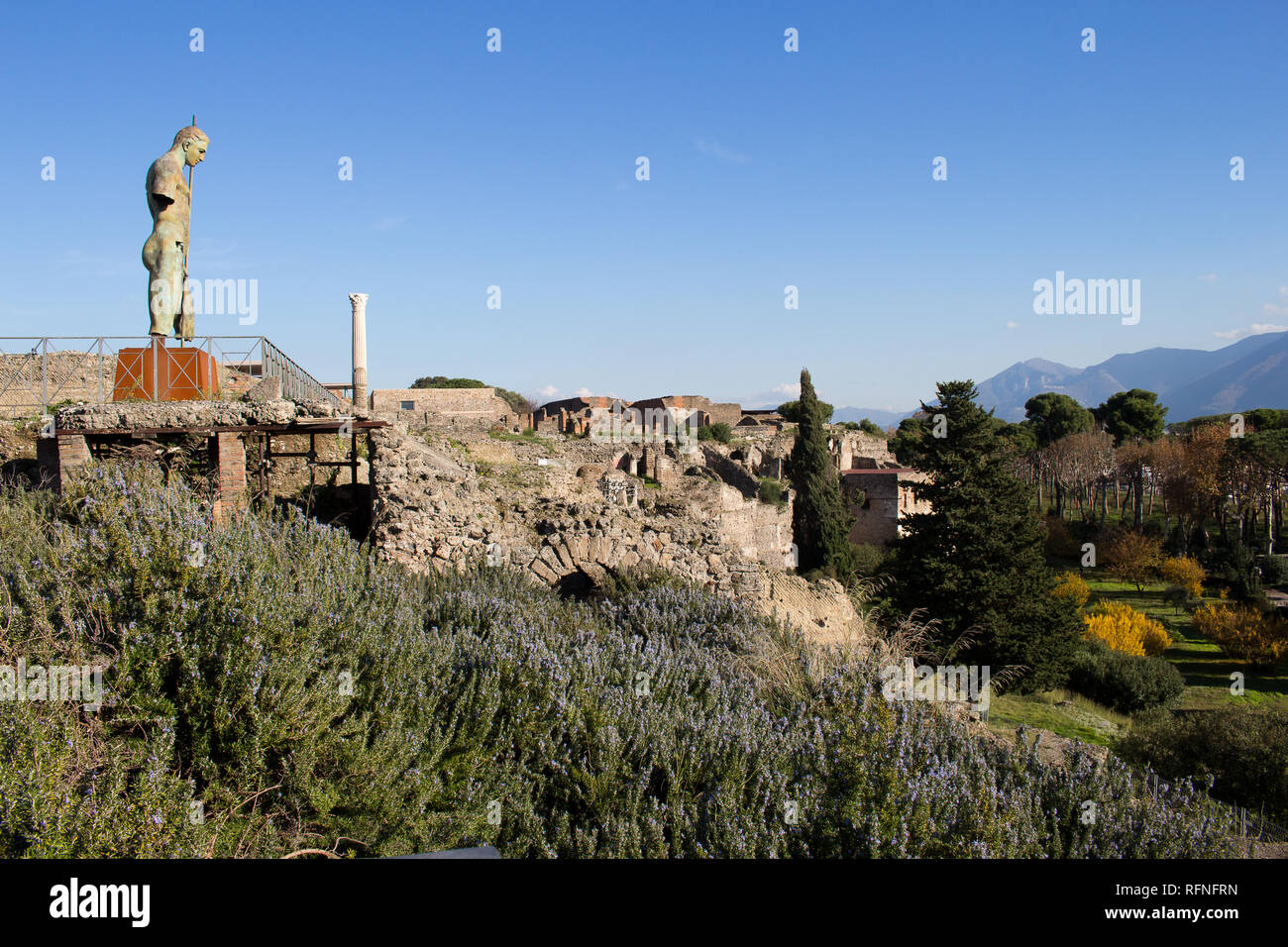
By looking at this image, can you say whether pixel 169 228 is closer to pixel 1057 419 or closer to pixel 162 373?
pixel 162 373

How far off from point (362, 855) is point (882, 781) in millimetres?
2966

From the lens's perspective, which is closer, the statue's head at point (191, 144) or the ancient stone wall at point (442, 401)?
the statue's head at point (191, 144)

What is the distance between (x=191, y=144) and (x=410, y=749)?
11.7 meters

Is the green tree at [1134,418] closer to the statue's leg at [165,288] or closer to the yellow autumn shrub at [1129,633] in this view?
the yellow autumn shrub at [1129,633]

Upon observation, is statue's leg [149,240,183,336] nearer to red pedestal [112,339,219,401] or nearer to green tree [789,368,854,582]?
red pedestal [112,339,219,401]

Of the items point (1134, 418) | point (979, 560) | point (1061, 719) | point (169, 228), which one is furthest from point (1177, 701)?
point (1134, 418)

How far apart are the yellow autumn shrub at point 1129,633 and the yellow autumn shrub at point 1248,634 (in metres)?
1.40

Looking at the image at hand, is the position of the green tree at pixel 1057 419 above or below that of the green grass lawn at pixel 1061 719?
above

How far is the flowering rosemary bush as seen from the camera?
360 cm

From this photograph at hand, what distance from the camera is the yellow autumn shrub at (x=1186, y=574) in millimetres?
29656

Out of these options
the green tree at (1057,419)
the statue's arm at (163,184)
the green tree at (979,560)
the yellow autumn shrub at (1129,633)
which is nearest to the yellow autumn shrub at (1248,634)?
the yellow autumn shrub at (1129,633)
